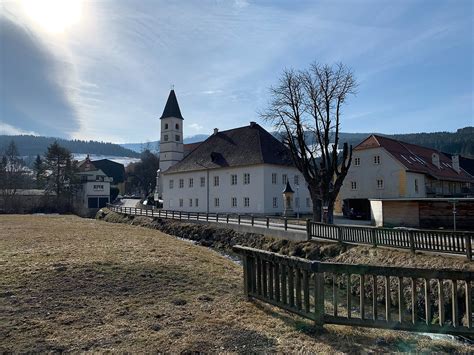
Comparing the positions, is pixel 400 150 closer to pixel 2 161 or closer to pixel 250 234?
pixel 250 234

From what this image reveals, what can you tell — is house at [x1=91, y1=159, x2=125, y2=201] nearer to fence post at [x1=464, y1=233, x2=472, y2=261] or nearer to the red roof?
the red roof

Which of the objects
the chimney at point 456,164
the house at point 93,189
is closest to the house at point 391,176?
the chimney at point 456,164

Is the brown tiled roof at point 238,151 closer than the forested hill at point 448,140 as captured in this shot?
Yes

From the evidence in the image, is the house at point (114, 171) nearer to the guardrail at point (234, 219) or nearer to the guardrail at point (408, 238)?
the guardrail at point (234, 219)

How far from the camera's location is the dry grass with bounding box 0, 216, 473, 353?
4797 mm

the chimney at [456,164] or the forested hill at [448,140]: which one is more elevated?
the forested hill at [448,140]

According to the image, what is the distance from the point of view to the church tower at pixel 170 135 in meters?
58.0

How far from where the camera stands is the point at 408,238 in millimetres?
12734

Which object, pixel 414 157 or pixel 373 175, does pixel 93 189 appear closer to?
pixel 373 175

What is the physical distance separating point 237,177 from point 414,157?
20.9m

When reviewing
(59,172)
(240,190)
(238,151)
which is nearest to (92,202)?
(59,172)

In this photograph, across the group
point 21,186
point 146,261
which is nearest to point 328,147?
point 146,261

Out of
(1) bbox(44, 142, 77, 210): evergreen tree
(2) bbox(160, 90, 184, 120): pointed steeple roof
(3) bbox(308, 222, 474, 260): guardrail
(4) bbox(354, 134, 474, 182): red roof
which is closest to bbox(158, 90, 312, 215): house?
(4) bbox(354, 134, 474, 182): red roof

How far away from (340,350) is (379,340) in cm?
81
